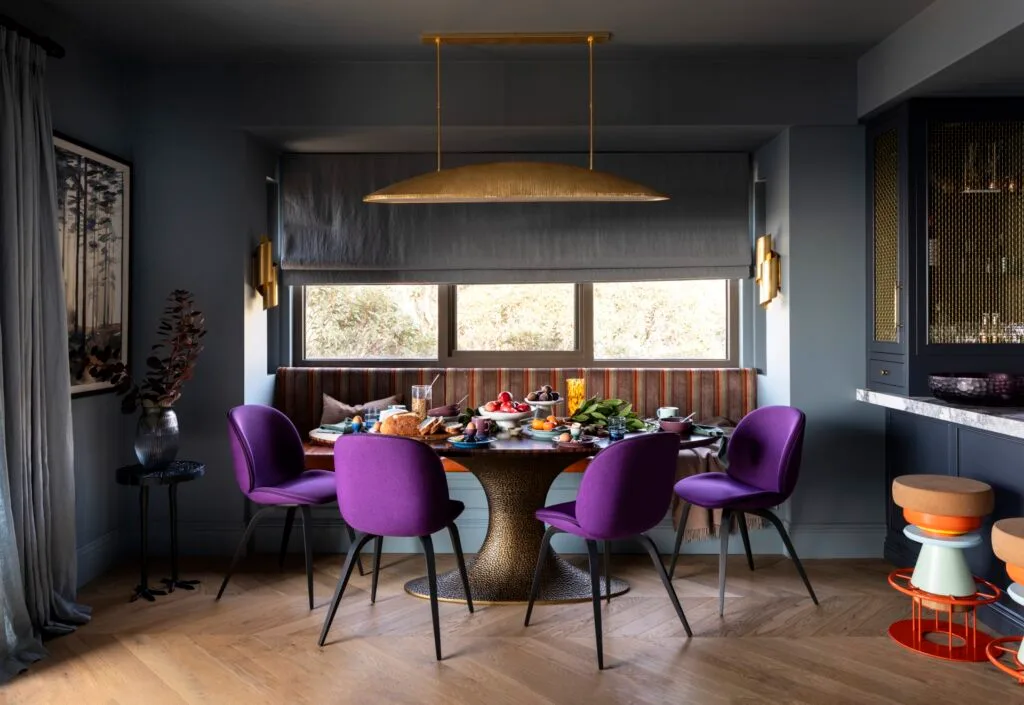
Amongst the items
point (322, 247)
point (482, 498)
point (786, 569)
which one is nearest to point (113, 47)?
point (322, 247)

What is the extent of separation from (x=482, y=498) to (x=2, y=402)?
7.59 feet

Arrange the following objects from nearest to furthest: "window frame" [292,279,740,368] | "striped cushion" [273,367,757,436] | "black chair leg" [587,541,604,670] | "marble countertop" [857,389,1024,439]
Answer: "black chair leg" [587,541,604,670], "marble countertop" [857,389,1024,439], "striped cushion" [273,367,757,436], "window frame" [292,279,740,368]

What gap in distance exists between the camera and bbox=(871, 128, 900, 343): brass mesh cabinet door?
4.00 metres

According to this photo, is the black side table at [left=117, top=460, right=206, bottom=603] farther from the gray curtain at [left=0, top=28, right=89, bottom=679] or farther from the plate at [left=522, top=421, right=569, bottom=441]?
the plate at [left=522, top=421, right=569, bottom=441]

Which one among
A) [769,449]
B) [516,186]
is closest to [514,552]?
[769,449]

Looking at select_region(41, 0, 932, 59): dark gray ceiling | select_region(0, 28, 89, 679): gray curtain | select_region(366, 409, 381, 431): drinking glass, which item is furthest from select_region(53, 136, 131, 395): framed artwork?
select_region(366, 409, 381, 431): drinking glass

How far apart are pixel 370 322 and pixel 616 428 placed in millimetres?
2035

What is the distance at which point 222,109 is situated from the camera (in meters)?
4.32

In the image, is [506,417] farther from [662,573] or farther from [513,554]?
[662,573]

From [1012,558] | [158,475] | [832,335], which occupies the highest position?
[832,335]

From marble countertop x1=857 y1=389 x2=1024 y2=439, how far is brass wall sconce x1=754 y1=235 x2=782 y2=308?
708 mm

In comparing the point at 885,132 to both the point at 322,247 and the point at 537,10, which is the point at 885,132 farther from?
the point at 322,247

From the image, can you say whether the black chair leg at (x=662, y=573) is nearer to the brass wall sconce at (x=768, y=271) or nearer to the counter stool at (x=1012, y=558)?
the counter stool at (x=1012, y=558)

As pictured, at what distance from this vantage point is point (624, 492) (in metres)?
3.06
